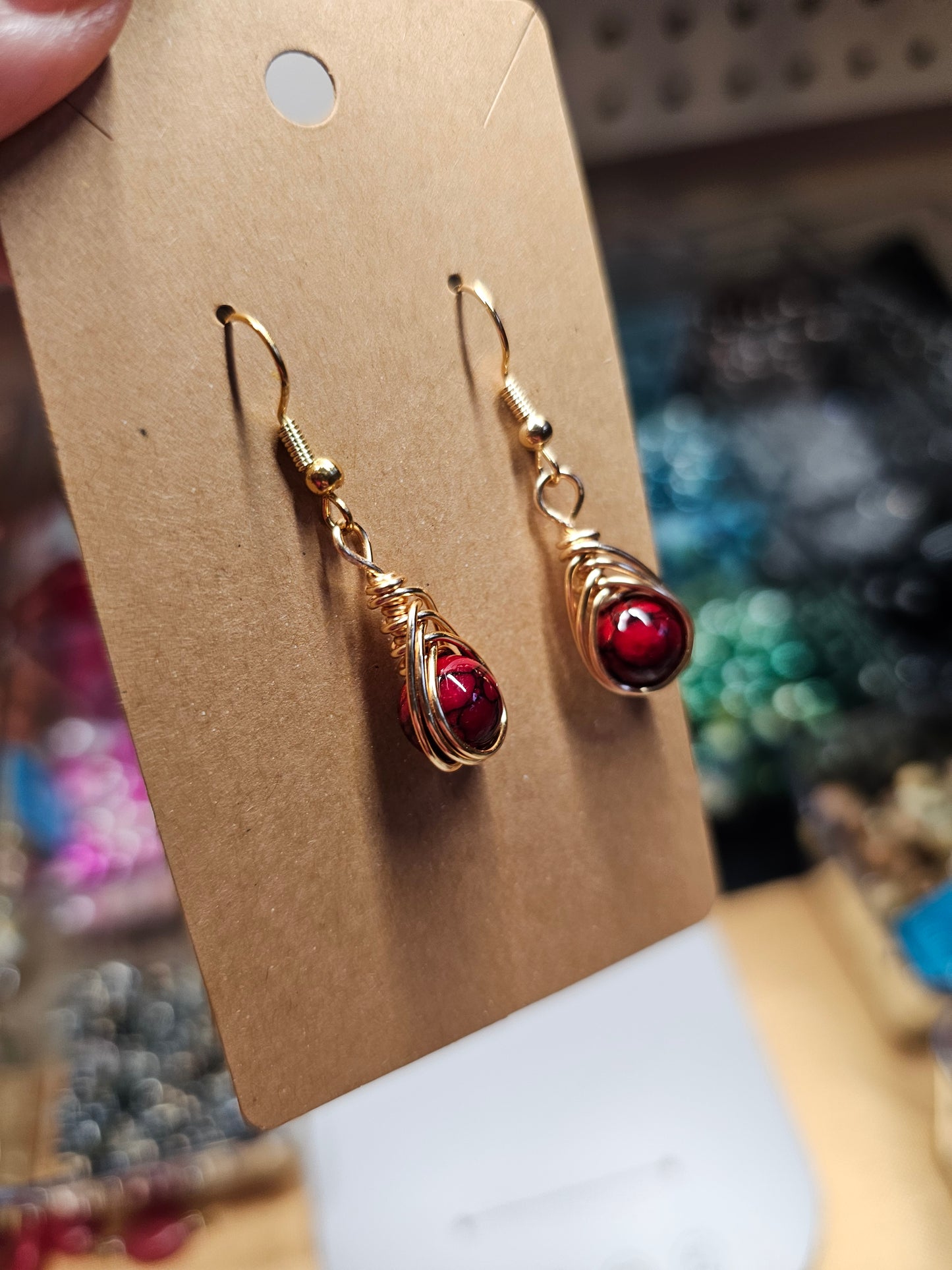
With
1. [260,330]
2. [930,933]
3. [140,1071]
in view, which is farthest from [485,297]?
[140,1071]

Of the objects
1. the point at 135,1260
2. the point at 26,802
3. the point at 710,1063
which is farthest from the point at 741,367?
the point at 135,1260

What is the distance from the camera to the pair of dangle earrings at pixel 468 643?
440 millimetres

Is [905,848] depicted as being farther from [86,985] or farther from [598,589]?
[86,985]

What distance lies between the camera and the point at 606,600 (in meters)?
0.48

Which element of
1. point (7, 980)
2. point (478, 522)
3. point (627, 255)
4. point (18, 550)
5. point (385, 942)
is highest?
point (627, 255)

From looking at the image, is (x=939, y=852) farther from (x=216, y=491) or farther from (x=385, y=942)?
(x=216, y=491)

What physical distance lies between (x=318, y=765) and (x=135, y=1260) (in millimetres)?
499

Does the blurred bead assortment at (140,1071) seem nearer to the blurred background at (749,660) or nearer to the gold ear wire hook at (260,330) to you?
the blurred background at (749,660)

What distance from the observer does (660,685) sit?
0.50 metres

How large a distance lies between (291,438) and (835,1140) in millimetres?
650

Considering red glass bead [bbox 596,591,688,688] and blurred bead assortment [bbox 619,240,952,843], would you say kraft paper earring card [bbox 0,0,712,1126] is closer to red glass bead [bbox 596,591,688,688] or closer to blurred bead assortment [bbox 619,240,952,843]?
red glass bead [bbox 596,591,688,688]

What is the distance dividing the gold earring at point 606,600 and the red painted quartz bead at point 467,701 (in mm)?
64

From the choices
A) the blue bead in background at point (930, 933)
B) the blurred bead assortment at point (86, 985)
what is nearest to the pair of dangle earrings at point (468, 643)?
the blurred bead assortment at point (86, 985)

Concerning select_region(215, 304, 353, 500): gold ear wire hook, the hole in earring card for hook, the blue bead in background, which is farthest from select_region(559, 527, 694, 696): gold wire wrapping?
Answer: the blue bead in background
